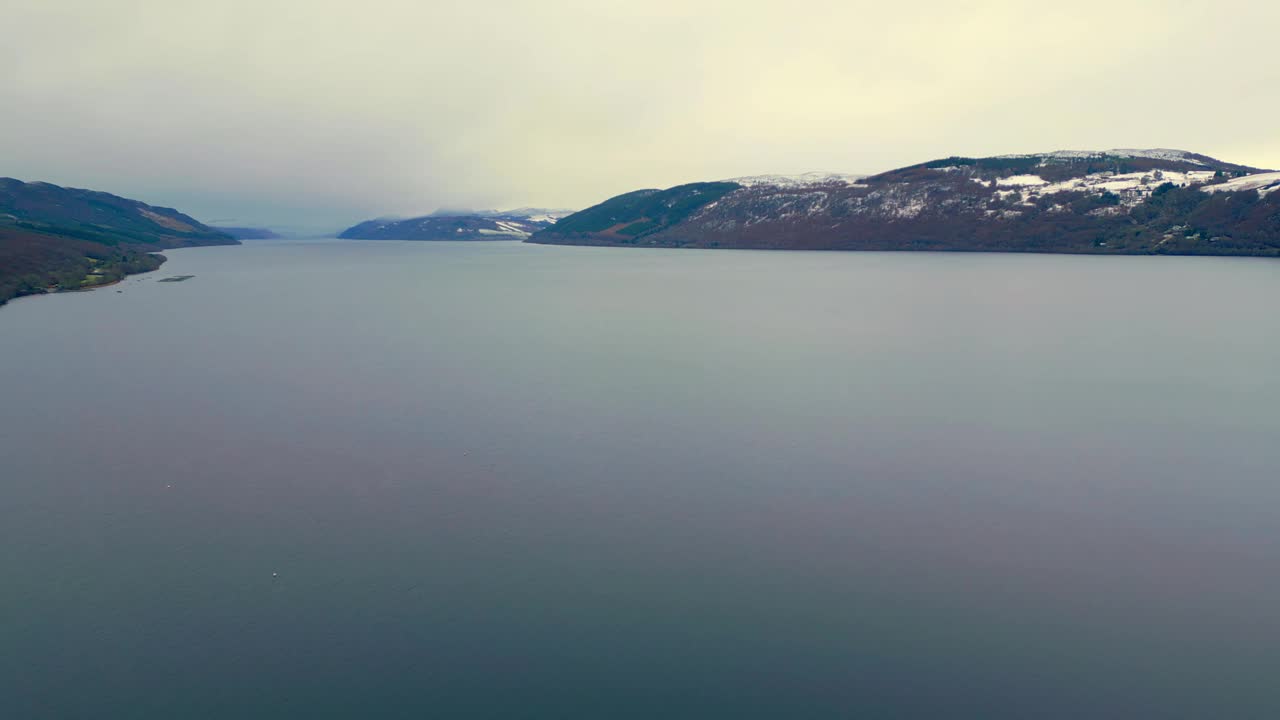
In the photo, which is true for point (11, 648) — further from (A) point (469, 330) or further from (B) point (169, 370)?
(A) point (469, 330)

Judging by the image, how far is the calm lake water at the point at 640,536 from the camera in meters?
15.2

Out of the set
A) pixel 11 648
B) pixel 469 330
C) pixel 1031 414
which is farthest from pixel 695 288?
pixel 11 648

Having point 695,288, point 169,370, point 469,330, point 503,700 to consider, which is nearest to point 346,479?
point 503,700

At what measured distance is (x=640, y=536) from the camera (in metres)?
22.3

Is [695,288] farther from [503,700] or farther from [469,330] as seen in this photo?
[503,700]

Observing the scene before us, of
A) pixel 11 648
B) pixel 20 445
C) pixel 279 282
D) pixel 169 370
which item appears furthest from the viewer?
pixel 279 282

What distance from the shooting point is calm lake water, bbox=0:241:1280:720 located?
15.2 metres

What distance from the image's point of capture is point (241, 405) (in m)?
38.6

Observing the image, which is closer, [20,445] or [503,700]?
[503,700]

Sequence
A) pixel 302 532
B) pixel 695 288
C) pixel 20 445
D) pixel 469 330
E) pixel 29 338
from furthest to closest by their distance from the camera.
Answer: pixel 695 288 < pixel 469 330 < pixel 29 338 < pixel 20 445 < pixel 302 532

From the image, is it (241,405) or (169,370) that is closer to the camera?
(241,405)

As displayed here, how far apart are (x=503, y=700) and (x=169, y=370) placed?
47.6 m

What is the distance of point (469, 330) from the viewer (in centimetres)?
6844

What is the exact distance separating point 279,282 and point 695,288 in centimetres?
8353
